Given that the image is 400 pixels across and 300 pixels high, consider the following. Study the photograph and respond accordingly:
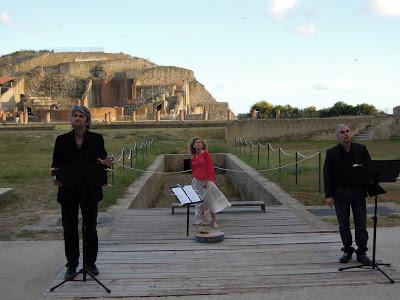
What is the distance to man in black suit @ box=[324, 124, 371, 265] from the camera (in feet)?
21.2

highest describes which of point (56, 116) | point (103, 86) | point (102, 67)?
point (102, 67)

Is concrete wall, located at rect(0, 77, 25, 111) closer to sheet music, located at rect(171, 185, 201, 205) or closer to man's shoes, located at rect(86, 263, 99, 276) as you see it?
sheet music, located at rect(171, 185, 201, 205)

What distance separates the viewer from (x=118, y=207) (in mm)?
11617

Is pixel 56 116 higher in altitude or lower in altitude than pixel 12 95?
lower

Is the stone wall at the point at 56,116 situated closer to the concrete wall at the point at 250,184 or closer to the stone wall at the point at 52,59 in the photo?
the stone wall at the point at 52,59

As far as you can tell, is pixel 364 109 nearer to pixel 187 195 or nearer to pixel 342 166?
pixel 187 195

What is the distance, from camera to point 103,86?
85.4 metres

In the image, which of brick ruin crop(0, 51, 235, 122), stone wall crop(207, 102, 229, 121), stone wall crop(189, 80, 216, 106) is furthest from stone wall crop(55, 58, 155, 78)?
stone wall crop(207, 102, 229, 121)

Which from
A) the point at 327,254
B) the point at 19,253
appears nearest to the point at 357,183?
the point at 327,254

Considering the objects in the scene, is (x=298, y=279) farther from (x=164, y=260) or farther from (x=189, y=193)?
Result: (x=189, y=193)

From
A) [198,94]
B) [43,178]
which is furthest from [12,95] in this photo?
[43,178]

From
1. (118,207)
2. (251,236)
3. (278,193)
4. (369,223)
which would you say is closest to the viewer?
(251,236)

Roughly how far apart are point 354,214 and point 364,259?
0.53 meters

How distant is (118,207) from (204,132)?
28.8m
